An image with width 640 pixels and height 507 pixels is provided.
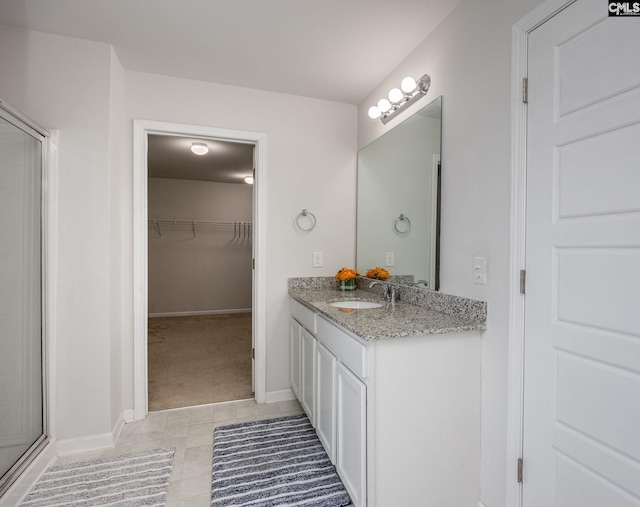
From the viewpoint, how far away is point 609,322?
106 centimetres

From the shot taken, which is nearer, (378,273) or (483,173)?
(483,173)

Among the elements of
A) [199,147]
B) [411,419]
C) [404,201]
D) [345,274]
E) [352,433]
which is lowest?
[352,433]

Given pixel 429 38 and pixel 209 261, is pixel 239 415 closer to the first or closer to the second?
pixel 429 38

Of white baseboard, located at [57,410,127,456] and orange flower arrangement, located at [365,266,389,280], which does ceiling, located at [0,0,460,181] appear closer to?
orange flower arrangement, located at [365,266,389,280]

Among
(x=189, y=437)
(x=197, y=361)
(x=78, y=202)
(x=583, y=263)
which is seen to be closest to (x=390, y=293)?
(x=583, y=263)

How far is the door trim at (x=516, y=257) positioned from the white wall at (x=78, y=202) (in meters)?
2.17

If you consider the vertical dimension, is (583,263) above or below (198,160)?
below

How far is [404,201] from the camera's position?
87.0 inches

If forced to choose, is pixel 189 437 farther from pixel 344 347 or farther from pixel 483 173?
pixel 483 173

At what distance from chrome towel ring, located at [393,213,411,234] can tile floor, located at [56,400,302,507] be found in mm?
1521

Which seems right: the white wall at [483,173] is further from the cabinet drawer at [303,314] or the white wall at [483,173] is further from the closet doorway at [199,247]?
the closet doorway at [199,247]

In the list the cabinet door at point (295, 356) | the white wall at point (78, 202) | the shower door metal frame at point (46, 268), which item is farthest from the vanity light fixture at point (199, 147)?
the cabinet door at point (295, 356)

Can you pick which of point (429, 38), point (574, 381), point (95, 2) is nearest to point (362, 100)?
point (429, 38)

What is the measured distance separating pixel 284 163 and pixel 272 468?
2.06 meters
